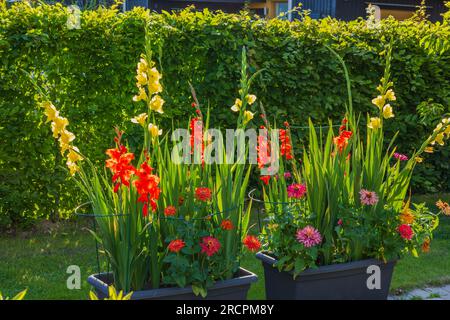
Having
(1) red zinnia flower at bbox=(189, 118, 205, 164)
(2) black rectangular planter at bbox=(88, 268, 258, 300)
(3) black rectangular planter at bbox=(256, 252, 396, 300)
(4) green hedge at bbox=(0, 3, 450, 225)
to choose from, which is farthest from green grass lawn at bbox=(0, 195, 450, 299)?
(1) red zinnia flower at bbox=(189, 118, 205, 164)

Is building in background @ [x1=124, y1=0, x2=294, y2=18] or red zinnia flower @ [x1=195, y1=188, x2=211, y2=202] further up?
building in background @ [x1=124, y1=0, x2=294, y2=18]

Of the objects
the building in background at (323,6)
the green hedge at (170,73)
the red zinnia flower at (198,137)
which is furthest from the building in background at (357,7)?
the red zinnia flower at (198,137)

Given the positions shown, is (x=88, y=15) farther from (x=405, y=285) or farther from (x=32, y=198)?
(x=405, y=285)

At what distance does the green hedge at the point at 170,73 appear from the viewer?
5723 mm

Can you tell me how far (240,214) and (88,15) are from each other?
300 centimetres

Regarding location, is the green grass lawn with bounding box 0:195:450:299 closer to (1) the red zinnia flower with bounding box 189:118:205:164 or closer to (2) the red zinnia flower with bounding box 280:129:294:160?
(2) the red zinnia flower with bounding box 280:129:294:160

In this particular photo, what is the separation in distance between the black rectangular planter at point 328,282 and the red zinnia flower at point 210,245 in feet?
1.91

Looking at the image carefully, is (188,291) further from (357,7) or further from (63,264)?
(357,7)

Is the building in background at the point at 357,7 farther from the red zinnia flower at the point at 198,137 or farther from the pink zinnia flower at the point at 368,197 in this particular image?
the red zinnia flower at the point at 198,137

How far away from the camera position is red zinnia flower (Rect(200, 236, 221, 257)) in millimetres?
3363

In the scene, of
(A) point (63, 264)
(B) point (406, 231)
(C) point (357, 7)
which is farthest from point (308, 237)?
(C) point (357, 7)

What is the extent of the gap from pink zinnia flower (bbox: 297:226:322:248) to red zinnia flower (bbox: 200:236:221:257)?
53 centimetres

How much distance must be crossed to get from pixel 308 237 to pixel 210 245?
613mm
